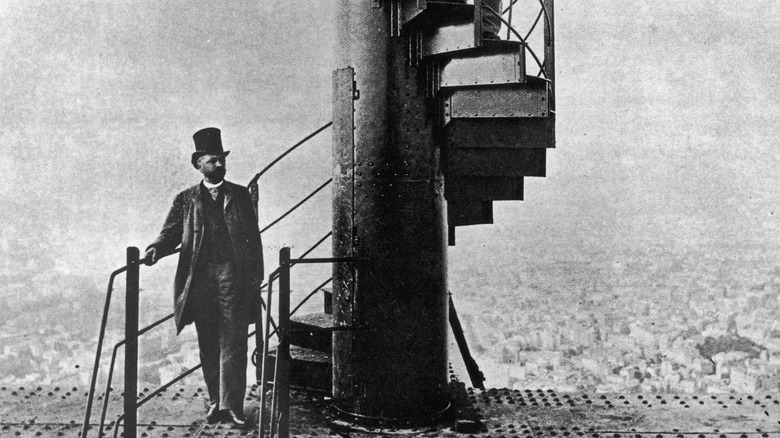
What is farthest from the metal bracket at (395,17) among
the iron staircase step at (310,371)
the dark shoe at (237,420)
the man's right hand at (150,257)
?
the dark shoe at (237,420)

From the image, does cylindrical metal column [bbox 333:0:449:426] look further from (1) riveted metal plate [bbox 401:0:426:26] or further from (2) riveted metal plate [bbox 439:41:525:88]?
(2) riveted metal plate [bbox 439:41:525:88]

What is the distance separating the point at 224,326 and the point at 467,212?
283 cm

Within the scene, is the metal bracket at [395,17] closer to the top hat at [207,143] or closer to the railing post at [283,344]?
the top hat at [207,143]

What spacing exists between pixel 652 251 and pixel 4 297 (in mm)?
16600

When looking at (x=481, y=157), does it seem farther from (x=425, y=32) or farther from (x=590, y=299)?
(x=590, y=299)

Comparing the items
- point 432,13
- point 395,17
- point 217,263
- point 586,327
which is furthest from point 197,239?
point 586,327

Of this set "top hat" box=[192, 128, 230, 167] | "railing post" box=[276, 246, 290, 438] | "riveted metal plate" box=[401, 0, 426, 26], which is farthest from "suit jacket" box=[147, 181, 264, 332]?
"riveted metal plate" box=[401, 0, 426, 26]

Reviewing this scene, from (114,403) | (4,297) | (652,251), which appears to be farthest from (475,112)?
(652,251)

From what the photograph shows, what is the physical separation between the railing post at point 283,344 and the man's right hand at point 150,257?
49.8 inches

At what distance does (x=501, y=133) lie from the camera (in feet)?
21.8

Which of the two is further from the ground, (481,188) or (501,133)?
(501,133)

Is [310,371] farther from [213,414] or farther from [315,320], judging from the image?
[213,414]

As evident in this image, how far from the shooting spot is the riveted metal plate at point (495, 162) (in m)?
6.70

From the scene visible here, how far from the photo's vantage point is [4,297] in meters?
15.4
